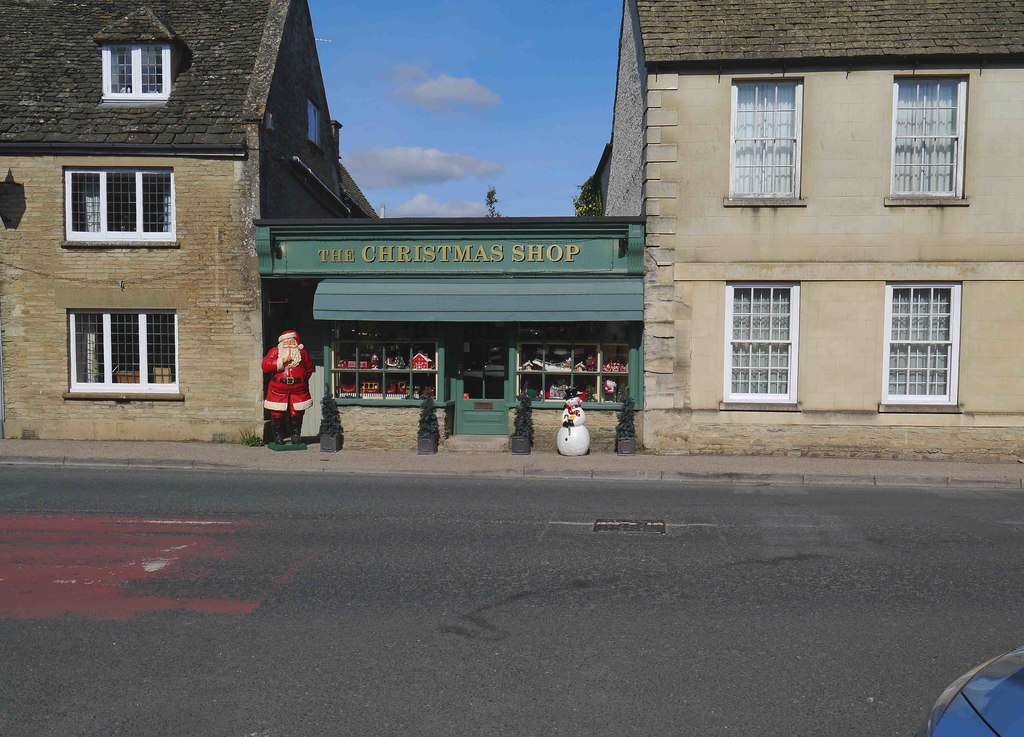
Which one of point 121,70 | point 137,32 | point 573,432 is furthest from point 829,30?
point 121,70

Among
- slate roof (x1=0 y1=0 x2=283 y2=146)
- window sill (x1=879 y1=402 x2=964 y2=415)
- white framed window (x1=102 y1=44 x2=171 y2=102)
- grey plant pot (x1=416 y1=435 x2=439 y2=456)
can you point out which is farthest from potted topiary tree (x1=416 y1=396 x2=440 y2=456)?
white framed window (x1=102 y1=44 x2=171 y2=102)

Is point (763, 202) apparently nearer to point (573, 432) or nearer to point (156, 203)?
point (573, 432)

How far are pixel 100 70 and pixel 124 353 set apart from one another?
5786 mm

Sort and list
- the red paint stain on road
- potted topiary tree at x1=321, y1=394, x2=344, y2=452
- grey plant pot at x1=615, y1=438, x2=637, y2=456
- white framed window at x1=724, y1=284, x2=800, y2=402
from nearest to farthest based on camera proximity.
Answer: the red paint stain on road < grey plant pot at x1=615, y1=438, x2=637, y2=456 < white framed window at x1=724, y1=284, x2=800, y2=402 < potted topiary tree at x1=321, y1=394, x2=344, y2=452

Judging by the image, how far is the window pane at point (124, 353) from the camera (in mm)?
15992

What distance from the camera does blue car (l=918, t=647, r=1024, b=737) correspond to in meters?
2.77

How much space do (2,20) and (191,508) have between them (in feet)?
46.6

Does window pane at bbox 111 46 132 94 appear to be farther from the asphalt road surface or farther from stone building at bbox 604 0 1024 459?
stone building at bbox 604 0 1024 459

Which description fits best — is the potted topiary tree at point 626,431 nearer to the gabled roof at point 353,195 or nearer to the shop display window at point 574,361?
the shop display window at point 574,361

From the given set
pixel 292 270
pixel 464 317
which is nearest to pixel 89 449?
pixel 292 270

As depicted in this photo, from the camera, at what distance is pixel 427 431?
580 inches

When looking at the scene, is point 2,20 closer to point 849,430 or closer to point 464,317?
point 464,317

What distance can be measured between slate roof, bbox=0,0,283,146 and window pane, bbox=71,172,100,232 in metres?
0.73

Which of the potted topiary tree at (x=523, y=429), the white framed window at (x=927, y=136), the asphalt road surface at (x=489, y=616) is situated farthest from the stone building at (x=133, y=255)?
the white framed window at (x=927, y=136)
